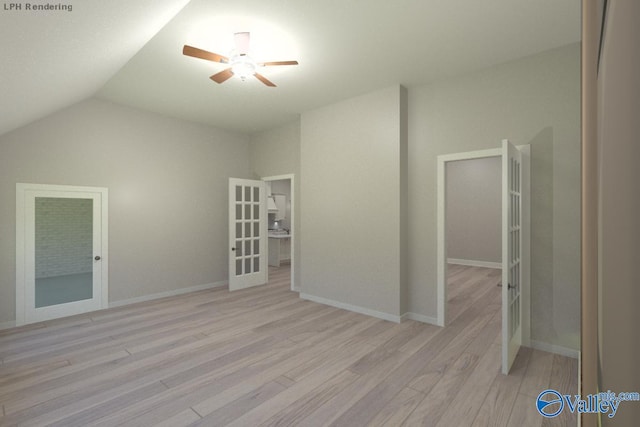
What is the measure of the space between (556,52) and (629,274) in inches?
151

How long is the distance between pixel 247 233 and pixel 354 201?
2.55 m

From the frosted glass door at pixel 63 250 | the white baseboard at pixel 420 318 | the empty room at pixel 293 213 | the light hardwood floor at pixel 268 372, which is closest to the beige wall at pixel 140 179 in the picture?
the empty room at pixel 293 213

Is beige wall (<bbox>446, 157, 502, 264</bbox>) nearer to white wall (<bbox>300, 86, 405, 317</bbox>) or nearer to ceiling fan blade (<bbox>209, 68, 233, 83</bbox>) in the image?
white wall (<bbox>300, 86, 405, 317</bbox>)

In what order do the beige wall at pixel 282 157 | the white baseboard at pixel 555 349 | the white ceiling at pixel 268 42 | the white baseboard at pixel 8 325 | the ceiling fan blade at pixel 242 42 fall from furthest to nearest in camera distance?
the beige wall at pixel 282 157 → the white baseboard at pixel 8 325 → the white baseboard at pixel 555 349 → the ceiling fan blade at pixel 242 42 → the white ceiling at pixel 268 42

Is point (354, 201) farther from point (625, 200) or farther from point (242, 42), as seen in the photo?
point (625, 200)

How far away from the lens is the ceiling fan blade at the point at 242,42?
270 cm

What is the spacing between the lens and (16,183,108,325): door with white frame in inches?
151

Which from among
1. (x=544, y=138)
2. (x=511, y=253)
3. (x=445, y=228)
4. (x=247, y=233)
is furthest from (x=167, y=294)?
(x=544, y=138)

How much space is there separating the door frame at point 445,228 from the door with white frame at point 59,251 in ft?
15.2

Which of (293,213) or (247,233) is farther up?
(293,213)

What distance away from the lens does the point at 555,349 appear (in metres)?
3.00

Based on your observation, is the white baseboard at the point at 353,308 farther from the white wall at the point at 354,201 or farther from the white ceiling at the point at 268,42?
the white ceiling at the point at 268,42

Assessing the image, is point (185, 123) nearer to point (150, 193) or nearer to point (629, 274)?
point (150, 193)

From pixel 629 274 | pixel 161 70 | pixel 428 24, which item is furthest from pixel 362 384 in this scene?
pixel 161 70
